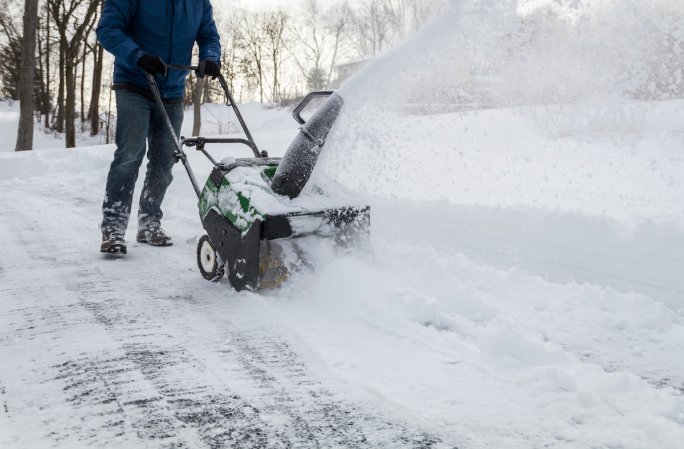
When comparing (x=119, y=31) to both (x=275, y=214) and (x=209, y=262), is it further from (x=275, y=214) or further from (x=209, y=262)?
(x=275, y=214)

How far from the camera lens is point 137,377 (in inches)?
72.7

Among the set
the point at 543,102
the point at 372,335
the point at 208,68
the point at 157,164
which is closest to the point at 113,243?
the point at 157,164

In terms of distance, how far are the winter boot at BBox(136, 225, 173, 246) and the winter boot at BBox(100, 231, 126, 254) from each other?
31 cm

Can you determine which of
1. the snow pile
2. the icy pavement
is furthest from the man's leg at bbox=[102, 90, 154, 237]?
the snow pile

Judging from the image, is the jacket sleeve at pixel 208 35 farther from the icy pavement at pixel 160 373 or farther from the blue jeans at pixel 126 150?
the icy pavement at pixel 160 373

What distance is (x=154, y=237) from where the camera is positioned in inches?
152

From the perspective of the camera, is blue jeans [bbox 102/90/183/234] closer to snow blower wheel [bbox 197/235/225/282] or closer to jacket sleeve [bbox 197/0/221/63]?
jacket sleeve [bbox 197/0/221/63]

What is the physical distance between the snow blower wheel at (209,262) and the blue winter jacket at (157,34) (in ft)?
3.73

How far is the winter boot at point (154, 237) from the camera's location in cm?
385

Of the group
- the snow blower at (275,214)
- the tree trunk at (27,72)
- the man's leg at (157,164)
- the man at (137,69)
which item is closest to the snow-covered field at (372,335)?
the snow blower at (275,214)

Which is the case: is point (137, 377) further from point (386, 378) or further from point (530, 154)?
point (530, 154)

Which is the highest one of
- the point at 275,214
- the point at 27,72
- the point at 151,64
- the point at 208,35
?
the point at 27,72

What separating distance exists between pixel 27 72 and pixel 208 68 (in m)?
11.4

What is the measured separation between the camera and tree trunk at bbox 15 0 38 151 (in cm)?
1255
